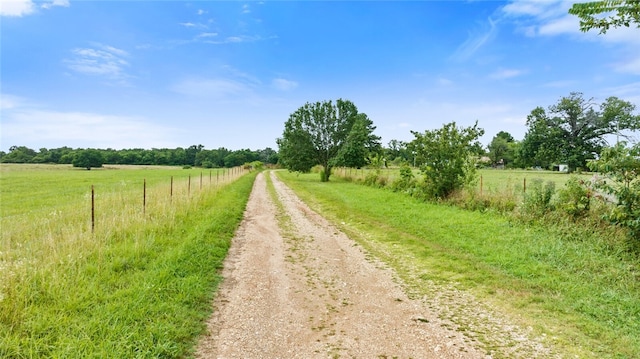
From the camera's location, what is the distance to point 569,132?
52625 mm

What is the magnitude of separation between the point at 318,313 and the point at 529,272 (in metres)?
4.32

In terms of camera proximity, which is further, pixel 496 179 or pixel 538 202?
pixel 496 179

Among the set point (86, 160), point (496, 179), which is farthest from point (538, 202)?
point (86, 160)

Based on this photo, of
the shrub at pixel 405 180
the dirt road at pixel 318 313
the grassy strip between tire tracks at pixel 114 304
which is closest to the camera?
the grassy strip between tire tracks at pixel 114 304

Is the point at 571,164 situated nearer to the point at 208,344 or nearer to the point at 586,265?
the point at 586,265

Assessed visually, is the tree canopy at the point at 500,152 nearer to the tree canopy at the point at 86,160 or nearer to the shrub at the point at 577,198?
the shrub at the point at 577,198

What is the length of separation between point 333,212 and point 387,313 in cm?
907

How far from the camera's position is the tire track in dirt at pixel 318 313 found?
11.8ft

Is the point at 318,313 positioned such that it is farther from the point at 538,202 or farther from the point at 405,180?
the point at 405,180

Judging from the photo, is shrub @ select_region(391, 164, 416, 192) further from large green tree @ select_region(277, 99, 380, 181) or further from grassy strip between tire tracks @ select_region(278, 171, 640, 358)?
large green tree @ select_region(277, 99, 380, 181)

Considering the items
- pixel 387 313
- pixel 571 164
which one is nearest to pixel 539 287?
pixel 387 313

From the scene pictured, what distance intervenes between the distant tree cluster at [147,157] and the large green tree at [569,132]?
69.6 m

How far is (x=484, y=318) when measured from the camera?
14.3 ft

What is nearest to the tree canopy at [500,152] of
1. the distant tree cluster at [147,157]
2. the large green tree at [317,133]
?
the distant tree cluster at [147,157]
